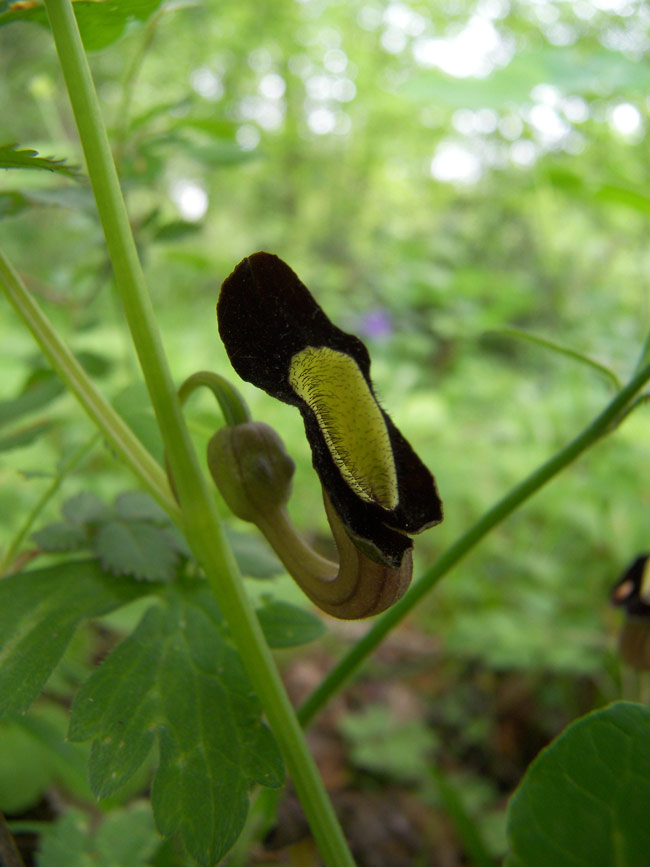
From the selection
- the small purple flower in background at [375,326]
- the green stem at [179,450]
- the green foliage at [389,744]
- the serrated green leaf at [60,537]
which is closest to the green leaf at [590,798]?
the green stem at [179,450]

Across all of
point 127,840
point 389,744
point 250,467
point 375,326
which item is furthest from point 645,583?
point 375,326

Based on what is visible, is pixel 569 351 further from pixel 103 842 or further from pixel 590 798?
pixel 103 842

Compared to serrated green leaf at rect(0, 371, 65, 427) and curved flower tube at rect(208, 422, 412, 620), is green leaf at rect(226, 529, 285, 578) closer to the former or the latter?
curved flower tube at rect(208, 422, 412, 620)

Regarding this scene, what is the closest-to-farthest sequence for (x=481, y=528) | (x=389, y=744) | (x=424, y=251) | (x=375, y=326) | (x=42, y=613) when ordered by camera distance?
1. (x=42, y=613)
2. (x=481, y=528)
3. (x=389, y=744)
4. (x=375, y=326)
5. (x=424, y=251)

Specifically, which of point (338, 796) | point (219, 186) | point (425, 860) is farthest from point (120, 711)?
point (219, 186)

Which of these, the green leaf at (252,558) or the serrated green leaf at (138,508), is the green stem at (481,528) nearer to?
the green leaf at (252,558)

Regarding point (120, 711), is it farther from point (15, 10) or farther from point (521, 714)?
point (521, 714)

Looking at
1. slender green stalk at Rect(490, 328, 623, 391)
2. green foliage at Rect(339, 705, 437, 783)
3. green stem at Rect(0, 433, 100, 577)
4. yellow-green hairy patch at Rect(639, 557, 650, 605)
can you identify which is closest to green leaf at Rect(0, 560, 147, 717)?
green stem at Rect(0, 433, 100, 577)
